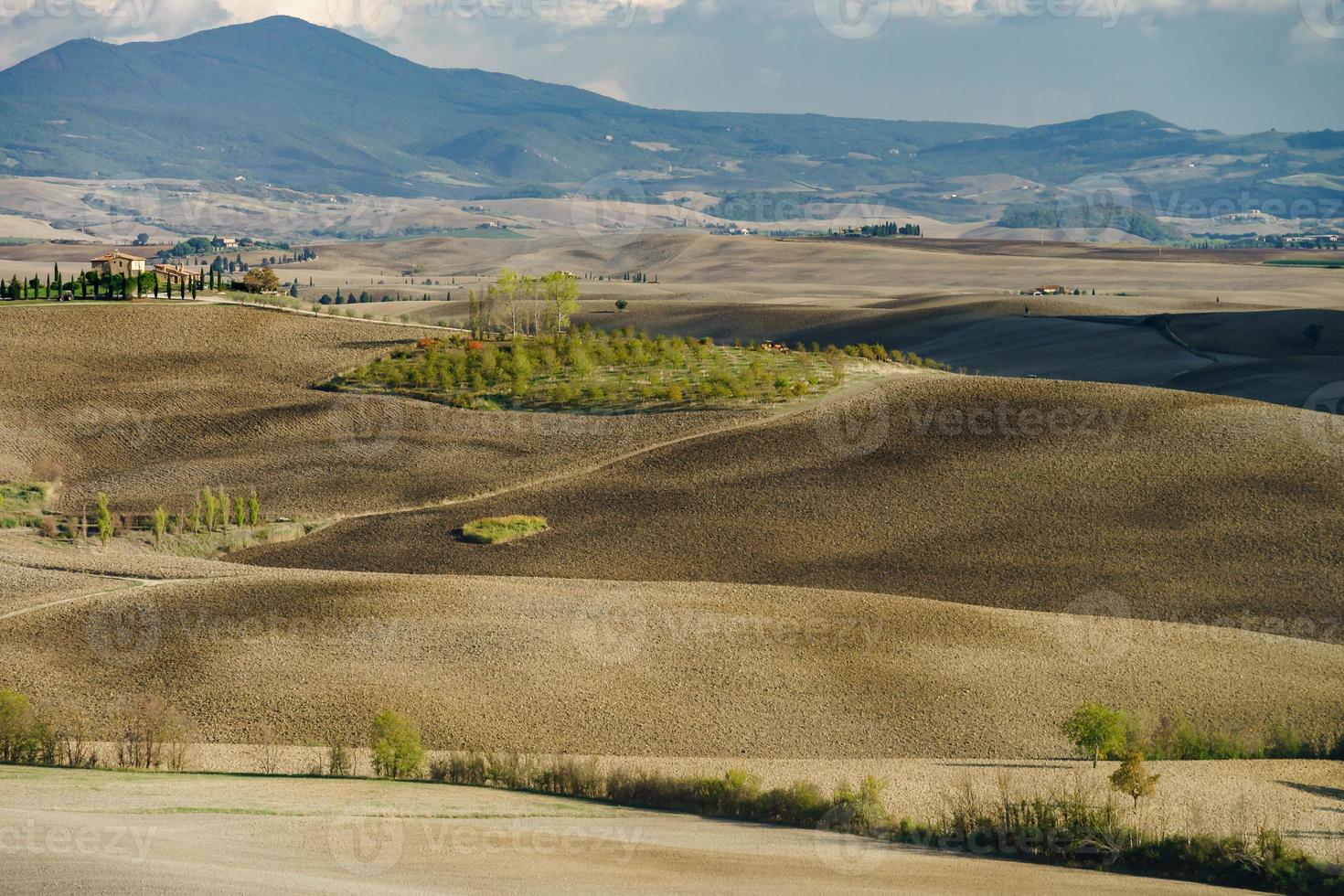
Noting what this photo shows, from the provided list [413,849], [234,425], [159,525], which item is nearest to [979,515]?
[159,525]

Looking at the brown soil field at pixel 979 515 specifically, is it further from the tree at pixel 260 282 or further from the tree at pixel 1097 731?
the tree at pixel 260 282

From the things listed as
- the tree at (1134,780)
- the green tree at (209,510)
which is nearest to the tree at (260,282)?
the green tree at (209,510)

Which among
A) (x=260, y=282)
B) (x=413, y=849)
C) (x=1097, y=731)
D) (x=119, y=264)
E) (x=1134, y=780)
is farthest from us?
(x=260, y=282)

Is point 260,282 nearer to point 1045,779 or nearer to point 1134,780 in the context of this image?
point 1045,779

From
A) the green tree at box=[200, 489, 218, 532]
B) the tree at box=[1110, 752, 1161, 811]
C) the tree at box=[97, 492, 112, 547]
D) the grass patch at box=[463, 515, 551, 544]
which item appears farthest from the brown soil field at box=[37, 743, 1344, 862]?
the green tree at box=[200, 489, 218, 532]

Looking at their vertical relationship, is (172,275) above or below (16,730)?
above
